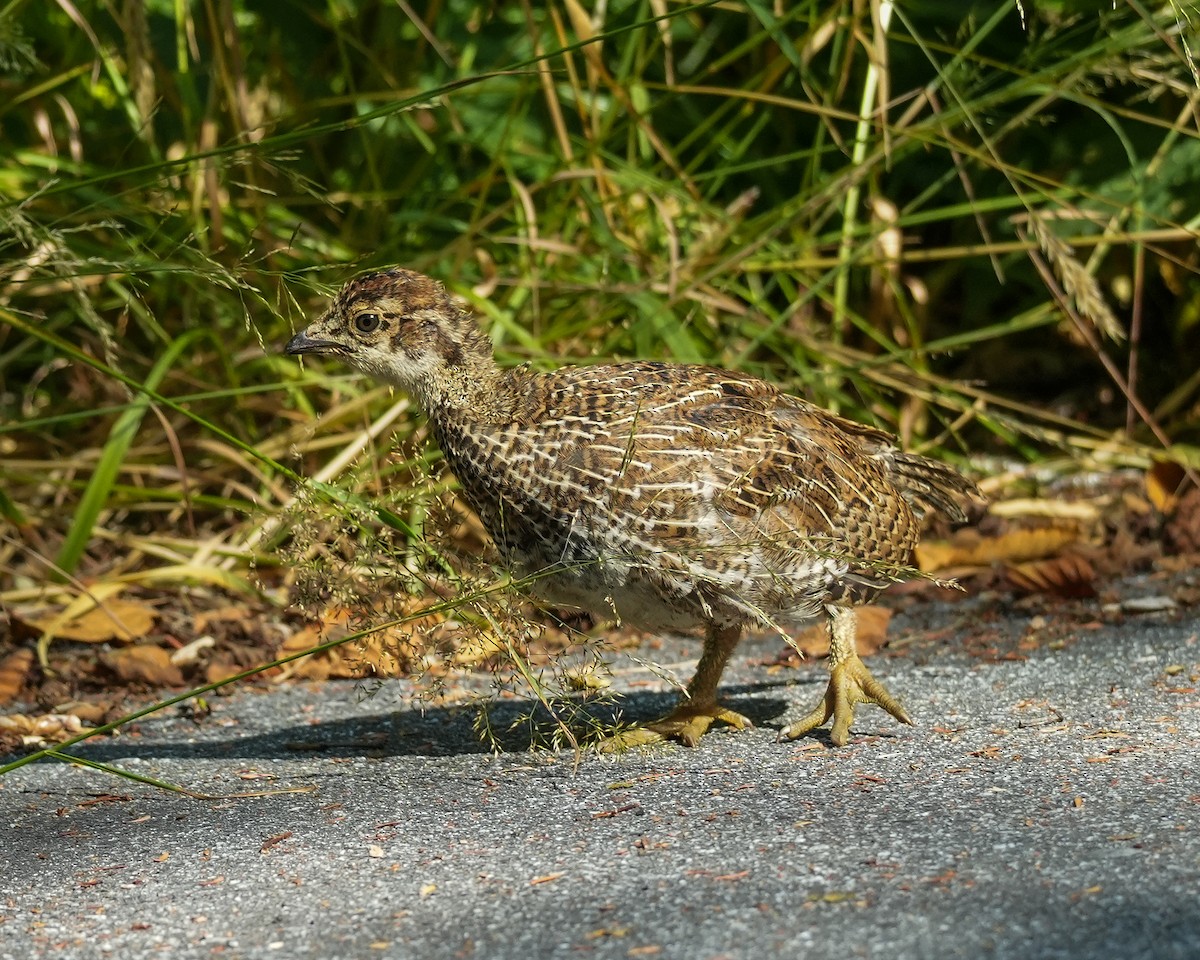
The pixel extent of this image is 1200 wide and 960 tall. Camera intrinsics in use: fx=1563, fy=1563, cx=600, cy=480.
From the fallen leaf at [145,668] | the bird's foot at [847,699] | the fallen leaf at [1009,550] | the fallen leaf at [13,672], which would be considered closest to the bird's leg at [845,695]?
the bird's foot at [847,699]

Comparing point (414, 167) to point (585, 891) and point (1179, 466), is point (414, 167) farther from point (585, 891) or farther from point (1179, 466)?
point (585, 891)

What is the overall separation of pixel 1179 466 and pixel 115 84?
160 inches

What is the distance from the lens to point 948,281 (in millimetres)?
6785

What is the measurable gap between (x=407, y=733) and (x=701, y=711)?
2.51 feet

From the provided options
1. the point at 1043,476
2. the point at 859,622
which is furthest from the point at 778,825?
the point at 1043,476

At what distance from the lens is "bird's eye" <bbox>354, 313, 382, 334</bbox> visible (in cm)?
393

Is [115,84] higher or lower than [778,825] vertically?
higher

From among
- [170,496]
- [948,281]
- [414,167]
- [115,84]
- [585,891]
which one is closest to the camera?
[585,891]

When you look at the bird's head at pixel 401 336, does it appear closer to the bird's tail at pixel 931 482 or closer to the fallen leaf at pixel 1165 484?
the bird's tail at pixel 931 482

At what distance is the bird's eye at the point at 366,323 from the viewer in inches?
155

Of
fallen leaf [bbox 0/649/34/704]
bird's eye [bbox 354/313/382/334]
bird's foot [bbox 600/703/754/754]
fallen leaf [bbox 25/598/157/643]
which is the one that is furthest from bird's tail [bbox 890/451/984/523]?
fallen leaf [bbox 0/649/34/704]

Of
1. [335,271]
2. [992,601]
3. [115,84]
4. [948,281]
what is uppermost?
[115,84]

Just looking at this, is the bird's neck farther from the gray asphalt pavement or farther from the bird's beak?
the gray asphalt pavement

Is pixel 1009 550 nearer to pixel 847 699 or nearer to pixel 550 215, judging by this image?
pixel 847 699
